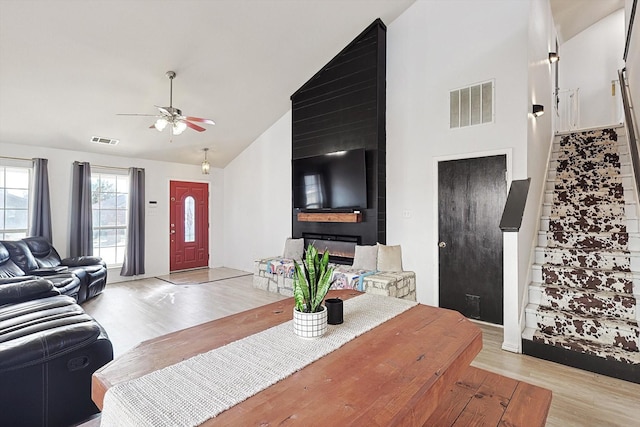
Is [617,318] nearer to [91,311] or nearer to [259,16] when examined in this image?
[259,16]

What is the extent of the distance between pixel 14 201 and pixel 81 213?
904 mm

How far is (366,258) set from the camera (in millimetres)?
4656

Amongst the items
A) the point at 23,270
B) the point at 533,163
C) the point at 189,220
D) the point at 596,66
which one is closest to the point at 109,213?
the point at 189,220

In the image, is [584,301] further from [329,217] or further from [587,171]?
[329,217]

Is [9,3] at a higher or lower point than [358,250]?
higher

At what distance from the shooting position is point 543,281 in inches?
138

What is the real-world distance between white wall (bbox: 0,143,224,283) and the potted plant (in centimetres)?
599

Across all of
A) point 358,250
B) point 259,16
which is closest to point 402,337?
point 358,250

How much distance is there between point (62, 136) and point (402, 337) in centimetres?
616

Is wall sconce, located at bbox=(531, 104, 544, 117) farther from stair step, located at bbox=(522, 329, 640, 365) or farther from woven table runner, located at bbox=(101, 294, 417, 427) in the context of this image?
woven table runner, located at bbox=(101, 294, 417, 427)

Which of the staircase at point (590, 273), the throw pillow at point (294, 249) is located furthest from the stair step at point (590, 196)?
the throw pillow at point (294, 249)

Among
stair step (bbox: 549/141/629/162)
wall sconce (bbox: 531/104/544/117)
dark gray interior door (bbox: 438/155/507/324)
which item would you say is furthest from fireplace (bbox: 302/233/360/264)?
stair step (bbox: 549/141/629/162)

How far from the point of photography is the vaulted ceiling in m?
3.50

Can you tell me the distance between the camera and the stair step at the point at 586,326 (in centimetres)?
273
